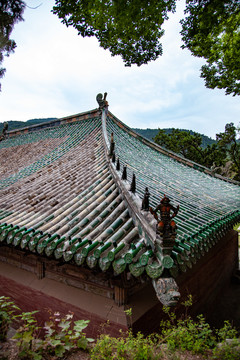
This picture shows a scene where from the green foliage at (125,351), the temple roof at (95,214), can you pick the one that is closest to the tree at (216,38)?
the temple roof at (95,214)

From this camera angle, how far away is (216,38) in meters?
6.24

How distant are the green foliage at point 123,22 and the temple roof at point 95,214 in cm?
267

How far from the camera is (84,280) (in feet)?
13.8

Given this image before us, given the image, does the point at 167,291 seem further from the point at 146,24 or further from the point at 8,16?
the point at 8,16

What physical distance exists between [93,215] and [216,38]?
6217 millimetres

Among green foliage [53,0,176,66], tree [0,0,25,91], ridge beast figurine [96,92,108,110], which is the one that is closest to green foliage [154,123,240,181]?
ridge beast figurine [96,92,108,110]

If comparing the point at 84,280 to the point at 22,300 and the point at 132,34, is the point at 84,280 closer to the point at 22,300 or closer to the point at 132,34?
the point at 22,300

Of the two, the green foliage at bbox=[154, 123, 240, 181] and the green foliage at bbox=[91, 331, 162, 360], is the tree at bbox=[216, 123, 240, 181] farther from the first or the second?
the green foliage at bbox=[91, 331, 162, 360]

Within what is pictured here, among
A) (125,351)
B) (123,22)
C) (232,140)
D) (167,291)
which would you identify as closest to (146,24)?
(123,22)

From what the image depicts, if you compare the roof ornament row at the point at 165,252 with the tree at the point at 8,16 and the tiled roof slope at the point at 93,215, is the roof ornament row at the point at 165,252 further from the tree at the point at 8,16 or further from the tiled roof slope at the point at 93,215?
the tree at the point at 8,16

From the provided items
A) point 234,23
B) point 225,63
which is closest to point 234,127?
point 225,63

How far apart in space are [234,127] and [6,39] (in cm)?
3087

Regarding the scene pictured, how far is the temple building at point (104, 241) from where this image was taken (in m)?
2.77

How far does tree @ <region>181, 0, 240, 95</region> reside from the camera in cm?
425
